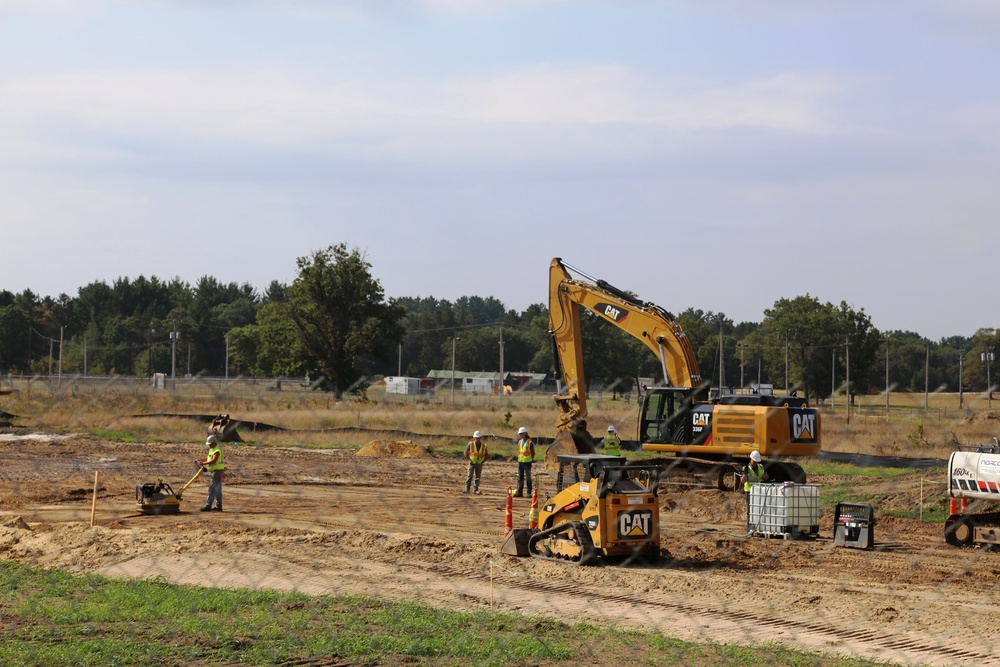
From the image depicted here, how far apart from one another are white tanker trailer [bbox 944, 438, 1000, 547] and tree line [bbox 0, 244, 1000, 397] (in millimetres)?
1504

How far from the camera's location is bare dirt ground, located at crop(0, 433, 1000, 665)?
495 inches

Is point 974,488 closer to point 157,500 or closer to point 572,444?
point 572,444

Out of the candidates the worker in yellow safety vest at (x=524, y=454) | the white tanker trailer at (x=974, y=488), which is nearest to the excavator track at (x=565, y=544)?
the white tanker trailer at (x=974, y=488)

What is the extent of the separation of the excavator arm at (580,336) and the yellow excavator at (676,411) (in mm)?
27

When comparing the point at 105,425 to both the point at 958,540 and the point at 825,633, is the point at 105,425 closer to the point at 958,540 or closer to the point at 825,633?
the point at 825,633

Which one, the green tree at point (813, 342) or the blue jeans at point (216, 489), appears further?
the green tree at point (813, 342)

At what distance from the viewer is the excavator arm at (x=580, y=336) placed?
2916 cm

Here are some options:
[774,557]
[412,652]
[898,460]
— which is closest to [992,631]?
[774,557]

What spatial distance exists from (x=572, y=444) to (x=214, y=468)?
1143 cm

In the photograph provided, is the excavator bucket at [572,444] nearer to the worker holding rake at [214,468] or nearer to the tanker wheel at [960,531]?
the worker holding rake at [214,468]

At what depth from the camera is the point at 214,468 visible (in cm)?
2172

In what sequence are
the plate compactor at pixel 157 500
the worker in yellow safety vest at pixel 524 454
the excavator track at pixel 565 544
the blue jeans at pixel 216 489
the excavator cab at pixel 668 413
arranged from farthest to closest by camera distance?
the excavator cab at pixel 668 413, the worker in yellow safety vest at pixel 524 454, the blue jeans at pixel 216 489, the plate compactor at pixel 157 500, the excavator track at pixel 565 544

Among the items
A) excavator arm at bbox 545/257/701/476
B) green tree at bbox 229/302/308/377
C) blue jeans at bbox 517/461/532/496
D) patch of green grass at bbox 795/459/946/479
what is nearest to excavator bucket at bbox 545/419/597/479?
excavator arm at bbox 545/257/701/476

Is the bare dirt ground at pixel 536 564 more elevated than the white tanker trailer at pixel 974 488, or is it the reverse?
the white tanker trailer at pixel 974 488
